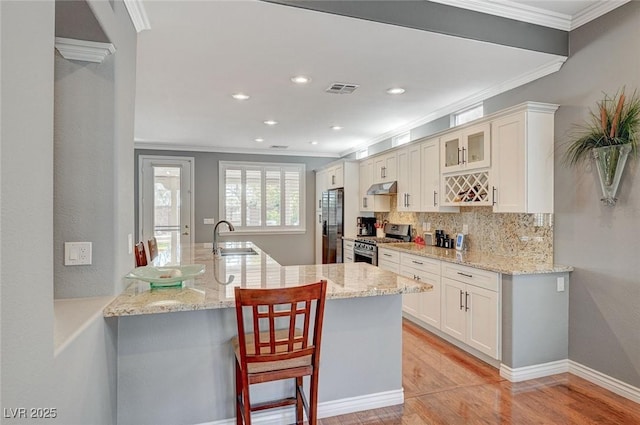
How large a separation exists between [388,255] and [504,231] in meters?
1.47

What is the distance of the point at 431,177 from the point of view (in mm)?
4387

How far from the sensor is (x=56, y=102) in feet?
5.98

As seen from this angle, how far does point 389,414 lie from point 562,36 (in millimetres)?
3276

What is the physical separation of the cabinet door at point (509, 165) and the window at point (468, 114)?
862mm

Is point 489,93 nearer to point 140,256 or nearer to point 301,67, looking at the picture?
point 301,67

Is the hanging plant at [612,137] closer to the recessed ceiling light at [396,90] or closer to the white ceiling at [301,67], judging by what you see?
the white ceiling at [301,67]

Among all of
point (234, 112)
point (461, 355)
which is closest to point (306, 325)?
point (461, 355)

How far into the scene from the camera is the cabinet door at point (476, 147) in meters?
3.47

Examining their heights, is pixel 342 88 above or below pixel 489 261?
above

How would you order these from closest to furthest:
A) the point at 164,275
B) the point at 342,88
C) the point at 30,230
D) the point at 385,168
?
1. the point at 30,230
2. the point at 164,275
3. the point at 342,88
4. the point at 385,168

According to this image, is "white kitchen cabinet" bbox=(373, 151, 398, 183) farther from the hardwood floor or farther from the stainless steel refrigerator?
the hardwood floor

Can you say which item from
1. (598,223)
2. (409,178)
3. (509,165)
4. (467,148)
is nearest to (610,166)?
(598,223)

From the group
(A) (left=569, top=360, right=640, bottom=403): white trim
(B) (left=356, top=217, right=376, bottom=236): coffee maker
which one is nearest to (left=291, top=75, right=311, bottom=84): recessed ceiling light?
(B) (left=356, top=217, right=376, bottom=236): coffee maker

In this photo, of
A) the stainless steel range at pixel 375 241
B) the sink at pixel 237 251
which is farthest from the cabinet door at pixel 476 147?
the sink at pixel 237 251
